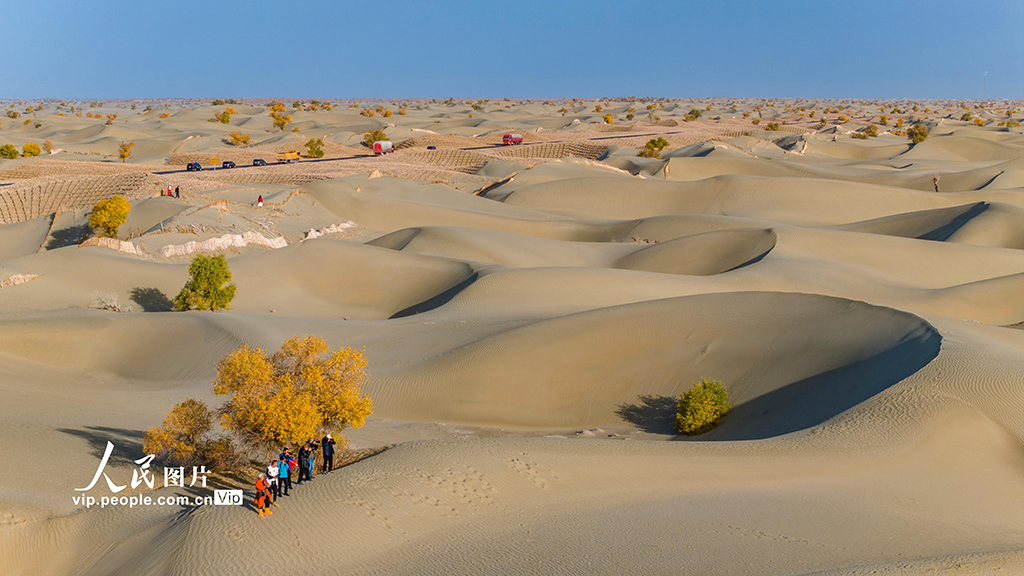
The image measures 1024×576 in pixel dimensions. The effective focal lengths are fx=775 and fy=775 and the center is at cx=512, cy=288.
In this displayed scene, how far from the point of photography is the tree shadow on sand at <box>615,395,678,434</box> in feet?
50.9

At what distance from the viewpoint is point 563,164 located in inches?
2456

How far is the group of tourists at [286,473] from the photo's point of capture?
891 centimetres

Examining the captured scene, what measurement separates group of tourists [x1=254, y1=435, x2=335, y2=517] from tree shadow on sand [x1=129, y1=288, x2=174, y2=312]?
18.2m

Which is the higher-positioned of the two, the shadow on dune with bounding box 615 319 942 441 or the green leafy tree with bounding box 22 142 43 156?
the green leafy tree with bounding box 22 142 43 156

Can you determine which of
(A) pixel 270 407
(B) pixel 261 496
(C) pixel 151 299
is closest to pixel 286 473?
(B) pixel 261 496

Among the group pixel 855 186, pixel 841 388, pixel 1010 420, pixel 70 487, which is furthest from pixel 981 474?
pixel 855 186

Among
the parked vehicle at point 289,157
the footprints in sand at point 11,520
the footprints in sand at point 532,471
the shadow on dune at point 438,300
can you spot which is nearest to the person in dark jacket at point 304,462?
the footprints in sand at point 532,471

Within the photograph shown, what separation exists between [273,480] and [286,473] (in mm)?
205

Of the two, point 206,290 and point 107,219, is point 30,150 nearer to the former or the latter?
point 107,219

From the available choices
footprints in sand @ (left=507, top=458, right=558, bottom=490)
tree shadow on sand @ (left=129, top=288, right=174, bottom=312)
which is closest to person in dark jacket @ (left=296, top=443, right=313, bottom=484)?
footprints in sand @ (left=507, top=458, right=558, bottom=490)

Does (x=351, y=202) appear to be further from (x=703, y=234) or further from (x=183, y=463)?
(x=183, y=463)

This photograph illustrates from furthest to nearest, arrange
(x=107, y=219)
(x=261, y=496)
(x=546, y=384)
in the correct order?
(x=107, y=219) → (x=546, y=384) → (x=261, y=496)

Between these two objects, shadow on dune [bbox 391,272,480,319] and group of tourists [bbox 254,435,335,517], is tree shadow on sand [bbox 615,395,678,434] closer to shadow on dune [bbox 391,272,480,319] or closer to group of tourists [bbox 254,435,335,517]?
group of tourists [bbox 254,435,335,517]

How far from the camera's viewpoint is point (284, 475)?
9.27m
